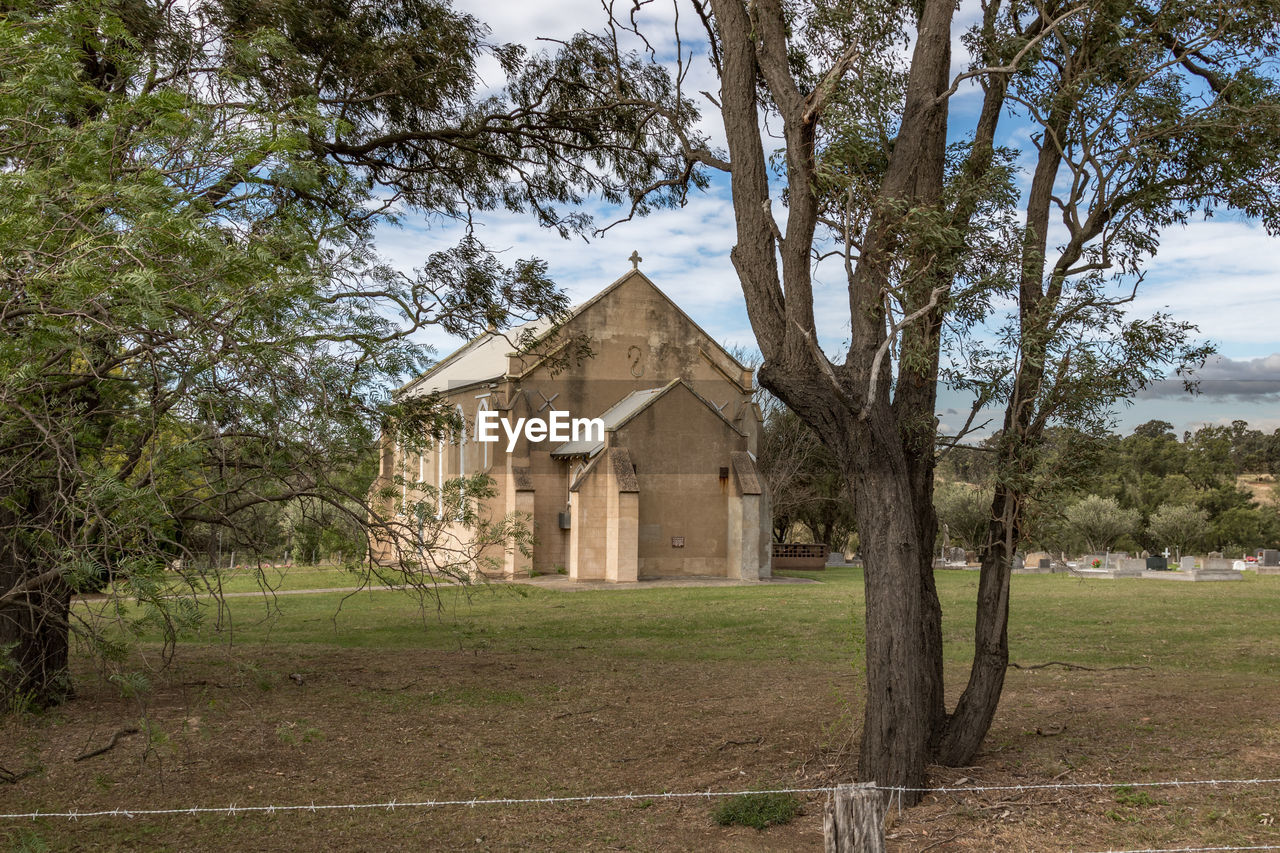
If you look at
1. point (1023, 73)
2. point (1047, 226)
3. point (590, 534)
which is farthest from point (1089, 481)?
point (590, 534)

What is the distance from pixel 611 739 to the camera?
34.2 feet

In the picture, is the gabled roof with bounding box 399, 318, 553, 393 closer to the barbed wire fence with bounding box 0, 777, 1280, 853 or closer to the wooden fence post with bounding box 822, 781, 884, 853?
the barbed wire fence with bounding box 0, 777, 1280, 853

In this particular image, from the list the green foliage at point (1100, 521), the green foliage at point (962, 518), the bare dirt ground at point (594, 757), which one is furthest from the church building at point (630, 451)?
the green foliage at point (1100, 521)

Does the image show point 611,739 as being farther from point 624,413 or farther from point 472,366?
point 472,366

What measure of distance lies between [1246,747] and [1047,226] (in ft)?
17.0

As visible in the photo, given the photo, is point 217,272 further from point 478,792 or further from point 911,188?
point 911,188

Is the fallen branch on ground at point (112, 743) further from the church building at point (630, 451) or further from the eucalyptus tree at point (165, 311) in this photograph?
the church building at point (630, 451)

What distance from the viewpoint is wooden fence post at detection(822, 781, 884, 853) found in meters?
5.42

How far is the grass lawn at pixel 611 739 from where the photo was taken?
7.48 m

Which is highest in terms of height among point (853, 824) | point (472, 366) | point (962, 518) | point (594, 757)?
point (472, 366)

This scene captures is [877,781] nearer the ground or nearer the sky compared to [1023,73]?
nearer the ground

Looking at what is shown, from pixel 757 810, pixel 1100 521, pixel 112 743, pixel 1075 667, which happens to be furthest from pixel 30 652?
pixel 1100 521

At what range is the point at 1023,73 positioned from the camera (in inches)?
379

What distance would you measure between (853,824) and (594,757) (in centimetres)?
476
